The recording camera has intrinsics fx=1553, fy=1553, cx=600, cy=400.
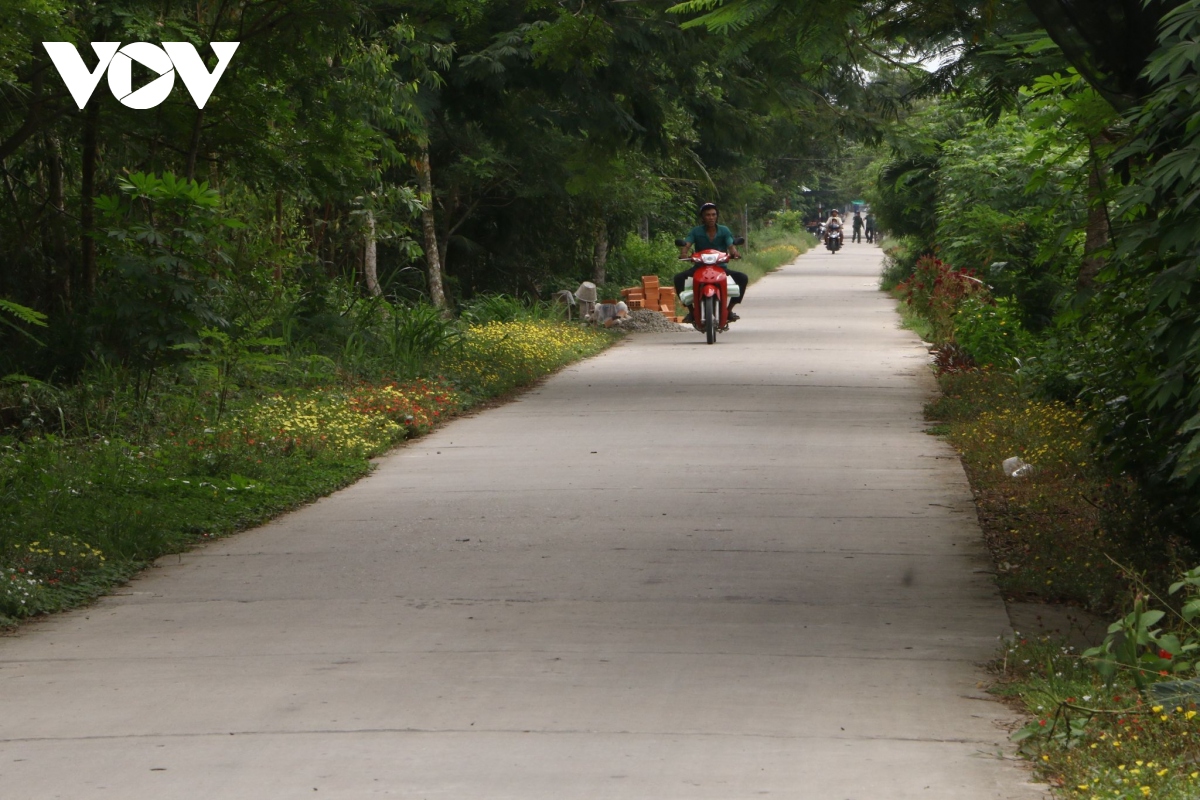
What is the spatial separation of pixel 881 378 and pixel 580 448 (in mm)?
6154

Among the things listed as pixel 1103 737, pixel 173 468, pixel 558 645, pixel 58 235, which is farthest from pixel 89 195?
pixel 1103 737

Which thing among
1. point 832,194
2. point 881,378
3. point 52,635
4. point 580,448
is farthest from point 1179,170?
point 832,194

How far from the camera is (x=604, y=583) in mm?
7961

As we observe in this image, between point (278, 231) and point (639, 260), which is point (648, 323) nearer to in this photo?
point (278, 231)

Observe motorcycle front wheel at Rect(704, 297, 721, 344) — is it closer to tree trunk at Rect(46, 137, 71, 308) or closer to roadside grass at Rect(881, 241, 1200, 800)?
roadside grass at Rect(881, 241, 1200, 800)

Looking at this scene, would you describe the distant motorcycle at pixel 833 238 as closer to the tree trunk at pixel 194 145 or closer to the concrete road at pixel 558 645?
the tree trunk at pixel 194 145

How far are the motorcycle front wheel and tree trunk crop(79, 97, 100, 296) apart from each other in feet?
31.6

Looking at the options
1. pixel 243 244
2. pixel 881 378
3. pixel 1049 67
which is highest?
pixel 1049 67

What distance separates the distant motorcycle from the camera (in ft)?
236

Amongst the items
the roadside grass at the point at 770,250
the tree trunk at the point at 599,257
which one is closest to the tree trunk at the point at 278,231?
the tree trunk at the point at 599,257

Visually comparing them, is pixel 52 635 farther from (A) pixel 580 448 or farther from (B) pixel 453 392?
(B) pixel 453 392

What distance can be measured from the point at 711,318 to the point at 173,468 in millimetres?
12361

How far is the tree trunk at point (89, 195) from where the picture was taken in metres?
13.5

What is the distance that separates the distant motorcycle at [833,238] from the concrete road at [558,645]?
6042 centimetres
